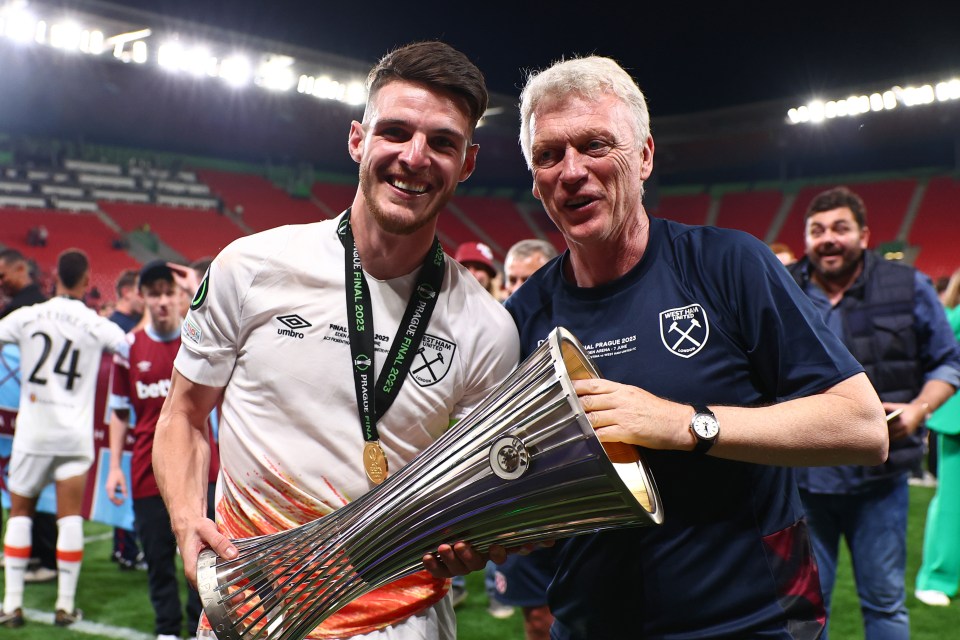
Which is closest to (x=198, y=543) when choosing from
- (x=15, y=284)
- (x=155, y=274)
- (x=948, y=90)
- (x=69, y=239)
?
(x=155, y=274)

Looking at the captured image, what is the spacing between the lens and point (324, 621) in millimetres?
1916

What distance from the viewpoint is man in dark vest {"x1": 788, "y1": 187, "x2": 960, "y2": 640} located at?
362 cm

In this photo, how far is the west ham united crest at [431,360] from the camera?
6.61 feet

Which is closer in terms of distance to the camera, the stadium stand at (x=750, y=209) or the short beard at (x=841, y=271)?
the short beard at (x=841, y=271)

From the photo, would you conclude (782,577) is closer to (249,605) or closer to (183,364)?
(249,605)

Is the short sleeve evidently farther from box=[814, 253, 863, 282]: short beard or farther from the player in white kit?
the player in white kit

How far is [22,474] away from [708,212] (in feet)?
84.8

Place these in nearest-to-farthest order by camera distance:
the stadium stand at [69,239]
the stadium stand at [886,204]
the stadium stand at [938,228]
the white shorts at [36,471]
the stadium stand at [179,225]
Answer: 1. the white shorts at [36,471]
2. the stadium stand at [69,239]
3. the stadium stand at [179,225]
4. the stadium stand at [938,228]
5. the stadium stand at [886,204]

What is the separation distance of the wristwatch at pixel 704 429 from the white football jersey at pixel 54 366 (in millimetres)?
4626

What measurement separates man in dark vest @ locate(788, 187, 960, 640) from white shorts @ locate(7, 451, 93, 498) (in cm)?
441

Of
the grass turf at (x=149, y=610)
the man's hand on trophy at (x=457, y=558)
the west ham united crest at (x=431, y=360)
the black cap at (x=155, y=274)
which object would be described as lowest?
the grass turf at (x=149, y=610)

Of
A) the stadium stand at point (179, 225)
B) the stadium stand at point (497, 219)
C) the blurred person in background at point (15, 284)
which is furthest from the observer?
the stadium stand at point (497, 219)

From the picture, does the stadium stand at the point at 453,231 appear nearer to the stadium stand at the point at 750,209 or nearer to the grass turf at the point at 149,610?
the stadium stand at the point at 750,209

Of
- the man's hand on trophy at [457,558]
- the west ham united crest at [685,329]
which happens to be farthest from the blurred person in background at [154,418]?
the west ham united crest at [685,329]
